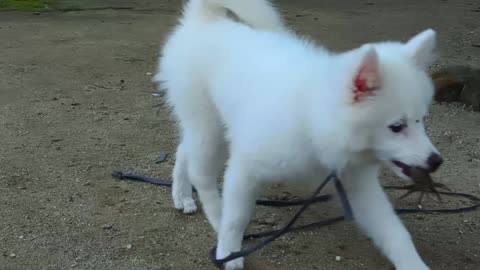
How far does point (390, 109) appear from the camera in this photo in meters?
2.57

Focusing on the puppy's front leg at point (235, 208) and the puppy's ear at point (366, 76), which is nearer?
the puppy's ear at point (366, 76)

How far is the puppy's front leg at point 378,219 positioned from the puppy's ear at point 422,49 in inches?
19.6

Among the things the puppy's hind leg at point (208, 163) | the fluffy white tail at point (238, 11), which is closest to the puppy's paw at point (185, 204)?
the puppy's hind leg at point (208, 163)

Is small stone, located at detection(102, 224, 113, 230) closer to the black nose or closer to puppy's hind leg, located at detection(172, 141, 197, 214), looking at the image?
puppy's hind leg, located at detection(172, 141, 197, 214)

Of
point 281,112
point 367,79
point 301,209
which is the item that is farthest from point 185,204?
point 367,79

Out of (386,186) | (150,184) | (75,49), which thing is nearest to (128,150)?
(150,184)

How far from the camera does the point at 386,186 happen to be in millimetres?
4195

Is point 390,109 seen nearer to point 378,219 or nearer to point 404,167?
point 404,167

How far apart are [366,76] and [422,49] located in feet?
1.09

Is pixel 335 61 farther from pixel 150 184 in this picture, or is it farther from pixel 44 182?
pixel 44 182

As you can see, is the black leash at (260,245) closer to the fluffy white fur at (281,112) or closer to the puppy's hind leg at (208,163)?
the fluffy white fur at (281,112)

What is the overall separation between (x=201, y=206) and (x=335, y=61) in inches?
59.3

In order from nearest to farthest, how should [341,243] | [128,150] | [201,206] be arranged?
1. [341,243]
2. [201,206]
3. [128,150]

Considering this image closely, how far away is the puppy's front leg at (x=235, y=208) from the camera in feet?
10.1
